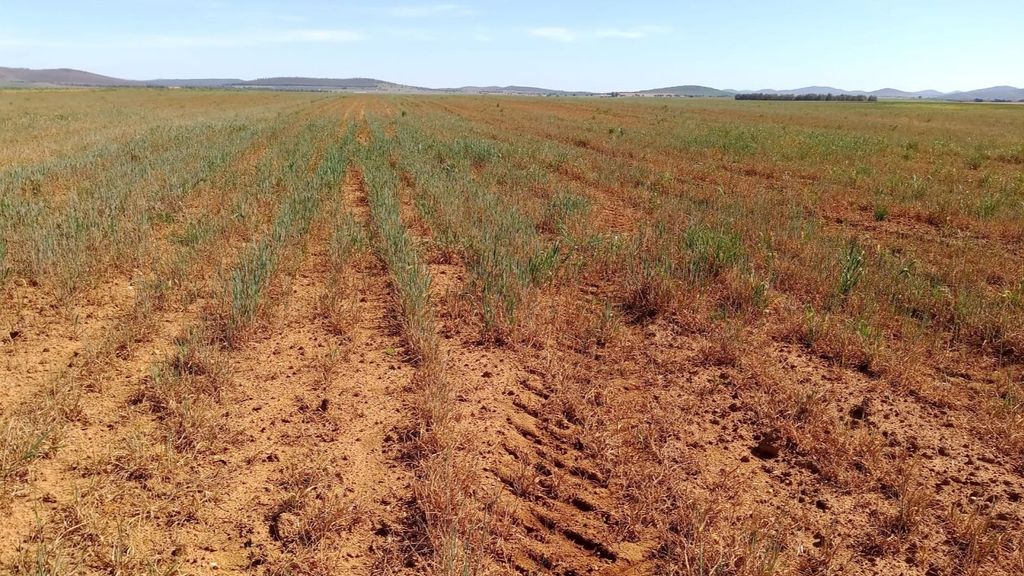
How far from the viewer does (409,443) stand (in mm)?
3076

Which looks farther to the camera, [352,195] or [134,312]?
[352,195]

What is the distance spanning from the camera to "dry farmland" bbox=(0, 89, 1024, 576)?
8.09 feet

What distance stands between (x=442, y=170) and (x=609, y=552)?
31.3 feet

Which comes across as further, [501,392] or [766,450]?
[501,392]

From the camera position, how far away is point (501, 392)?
371 centimetres

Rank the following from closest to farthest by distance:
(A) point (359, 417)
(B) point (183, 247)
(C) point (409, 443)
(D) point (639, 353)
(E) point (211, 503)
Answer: (E) point (211, 503)
(C) point (409, 443)
(A) point (359, 417)
(D) point (639, 353)
(B) point (183, 247)

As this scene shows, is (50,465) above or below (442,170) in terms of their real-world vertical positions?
below

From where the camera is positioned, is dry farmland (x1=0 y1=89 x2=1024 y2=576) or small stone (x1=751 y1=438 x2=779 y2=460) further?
small stone (x1=751 y1=438 x2=779 y2=460)

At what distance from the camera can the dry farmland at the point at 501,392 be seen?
8.09ft

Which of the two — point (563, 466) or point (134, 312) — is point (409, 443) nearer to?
point (563, 466)

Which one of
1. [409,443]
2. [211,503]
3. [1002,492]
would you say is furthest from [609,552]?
[1002,492]

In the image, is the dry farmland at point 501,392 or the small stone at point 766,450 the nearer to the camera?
the dry farmland at point 501,392

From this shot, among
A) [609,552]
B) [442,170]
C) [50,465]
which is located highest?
[442,170]

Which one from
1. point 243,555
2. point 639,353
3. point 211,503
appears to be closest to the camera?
point 243,555
